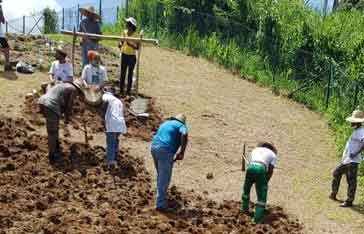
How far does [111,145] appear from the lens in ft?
38.7

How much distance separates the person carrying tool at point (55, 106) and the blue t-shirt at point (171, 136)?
1921 mm

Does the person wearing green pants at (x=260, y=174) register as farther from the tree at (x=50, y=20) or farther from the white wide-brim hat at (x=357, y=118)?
the tree at (x=50, y=20)

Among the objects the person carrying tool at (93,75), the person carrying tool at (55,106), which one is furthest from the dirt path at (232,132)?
the person carrying tool at (55,106)

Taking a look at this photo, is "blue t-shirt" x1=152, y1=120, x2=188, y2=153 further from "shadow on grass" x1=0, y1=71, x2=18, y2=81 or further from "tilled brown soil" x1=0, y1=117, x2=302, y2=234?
"shadow on grass" x1=0, y1=71, x2=18, y2=81

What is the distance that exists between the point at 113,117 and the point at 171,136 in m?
1.39

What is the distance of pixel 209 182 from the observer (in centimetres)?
1271

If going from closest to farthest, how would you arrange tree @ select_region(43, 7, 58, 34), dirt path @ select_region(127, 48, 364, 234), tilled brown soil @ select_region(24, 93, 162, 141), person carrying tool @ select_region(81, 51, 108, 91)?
1. dirt path @ select_region(127, 48, 364, 234)
2. person carrying tool @ select_region(81, 51, 108, 91)
3. tilled brown soil @ select_region(24, 93, 162, 141)
4. tree @ select_region(43, 7, 58, 34)

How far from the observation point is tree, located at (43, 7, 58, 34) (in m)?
28.7

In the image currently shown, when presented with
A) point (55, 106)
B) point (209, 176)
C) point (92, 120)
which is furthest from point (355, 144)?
point (92, 120)

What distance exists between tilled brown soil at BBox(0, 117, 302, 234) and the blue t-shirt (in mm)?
976

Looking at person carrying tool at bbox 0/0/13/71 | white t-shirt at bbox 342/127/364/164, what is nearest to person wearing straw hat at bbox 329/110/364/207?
white t-shirt at bbox 342/127/364/164

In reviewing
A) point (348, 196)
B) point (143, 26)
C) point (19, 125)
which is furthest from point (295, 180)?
point (143, 26)

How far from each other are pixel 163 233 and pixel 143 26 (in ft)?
51.4

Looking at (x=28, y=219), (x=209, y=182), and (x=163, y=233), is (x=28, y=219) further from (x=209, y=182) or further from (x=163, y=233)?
(x=209, y=182)
